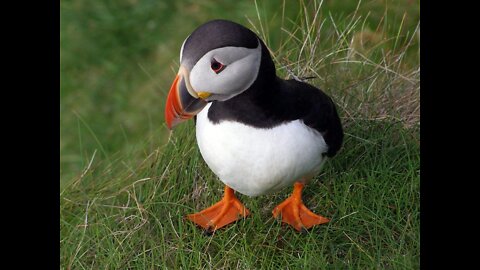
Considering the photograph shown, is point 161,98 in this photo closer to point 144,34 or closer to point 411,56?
point 144,34

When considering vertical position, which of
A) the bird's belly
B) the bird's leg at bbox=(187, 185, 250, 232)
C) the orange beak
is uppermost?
the orange beak

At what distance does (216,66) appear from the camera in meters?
2.39

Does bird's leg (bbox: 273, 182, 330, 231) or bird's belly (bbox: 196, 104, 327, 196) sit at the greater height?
bird's belly (bbox: 196, 104, 327, 196)

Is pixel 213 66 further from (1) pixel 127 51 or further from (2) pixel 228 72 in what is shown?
(1) pixel 127 51

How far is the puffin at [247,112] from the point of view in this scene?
2.39 metres

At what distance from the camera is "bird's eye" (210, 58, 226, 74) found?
2383mm

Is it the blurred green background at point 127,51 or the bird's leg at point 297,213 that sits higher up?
the bird's leg at point 297,213

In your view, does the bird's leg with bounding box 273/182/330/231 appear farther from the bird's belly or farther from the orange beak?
the orange beak

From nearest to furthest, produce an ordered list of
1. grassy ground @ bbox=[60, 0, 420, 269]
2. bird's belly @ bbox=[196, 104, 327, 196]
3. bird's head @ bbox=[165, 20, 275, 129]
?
bird's head @ bbox=[165, 20, 275, 129] < bird's belly @ bbox=[196, 104, 327, 196] < grassy ground @ bbox=[60, 0, 420, 269]

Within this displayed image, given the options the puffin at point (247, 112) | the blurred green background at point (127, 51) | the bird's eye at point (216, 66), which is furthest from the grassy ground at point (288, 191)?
the bird's eye at point (216, 66)

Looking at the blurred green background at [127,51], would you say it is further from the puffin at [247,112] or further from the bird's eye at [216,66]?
the bird's eye at [216,66]

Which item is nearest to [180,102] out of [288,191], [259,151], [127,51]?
[259,151]

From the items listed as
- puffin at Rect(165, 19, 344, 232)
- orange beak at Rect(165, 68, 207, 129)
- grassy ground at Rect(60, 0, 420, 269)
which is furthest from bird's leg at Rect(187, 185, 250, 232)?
orange beak at Rect(165, 68, 207, 129)

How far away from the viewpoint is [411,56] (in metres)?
3.99
